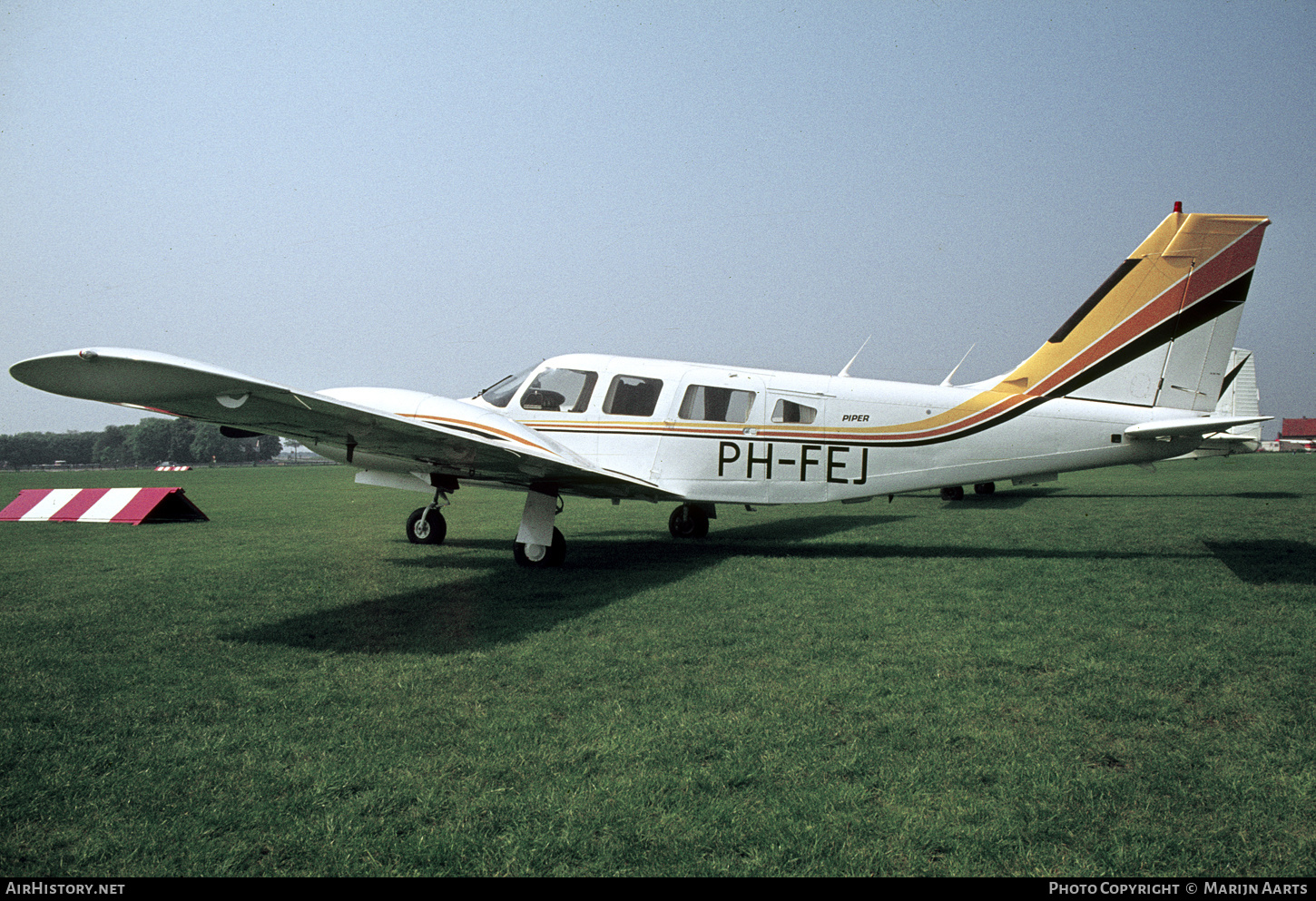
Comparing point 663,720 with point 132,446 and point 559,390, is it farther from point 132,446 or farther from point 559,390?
point 132,446

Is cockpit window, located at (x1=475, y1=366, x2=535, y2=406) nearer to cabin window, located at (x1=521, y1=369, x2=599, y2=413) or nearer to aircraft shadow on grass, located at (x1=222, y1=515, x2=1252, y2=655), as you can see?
cabin window, located at (x1=521, y1=369, x2=599, y2=413)

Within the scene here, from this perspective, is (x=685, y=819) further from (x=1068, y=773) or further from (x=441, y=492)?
(x=441, y=492)

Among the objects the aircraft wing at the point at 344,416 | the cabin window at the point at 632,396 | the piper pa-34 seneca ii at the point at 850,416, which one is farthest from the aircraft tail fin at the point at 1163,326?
the aircraft wing at the point at 344,416

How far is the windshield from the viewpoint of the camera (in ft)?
33.6

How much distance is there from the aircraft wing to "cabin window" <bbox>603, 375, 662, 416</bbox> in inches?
33.2

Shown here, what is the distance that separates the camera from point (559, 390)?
1009 centimetres

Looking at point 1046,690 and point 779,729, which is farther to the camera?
point 1046,690

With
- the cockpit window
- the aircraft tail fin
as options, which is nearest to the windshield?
the cockpit window

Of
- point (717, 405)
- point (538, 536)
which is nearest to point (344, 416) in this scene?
point (538, 536)

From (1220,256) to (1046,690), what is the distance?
7.01 meters

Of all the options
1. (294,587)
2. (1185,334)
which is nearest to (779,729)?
(294,587)

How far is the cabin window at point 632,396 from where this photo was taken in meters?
9.80

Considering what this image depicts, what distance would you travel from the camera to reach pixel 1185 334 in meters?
8.71

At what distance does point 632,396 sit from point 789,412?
2112 mm
